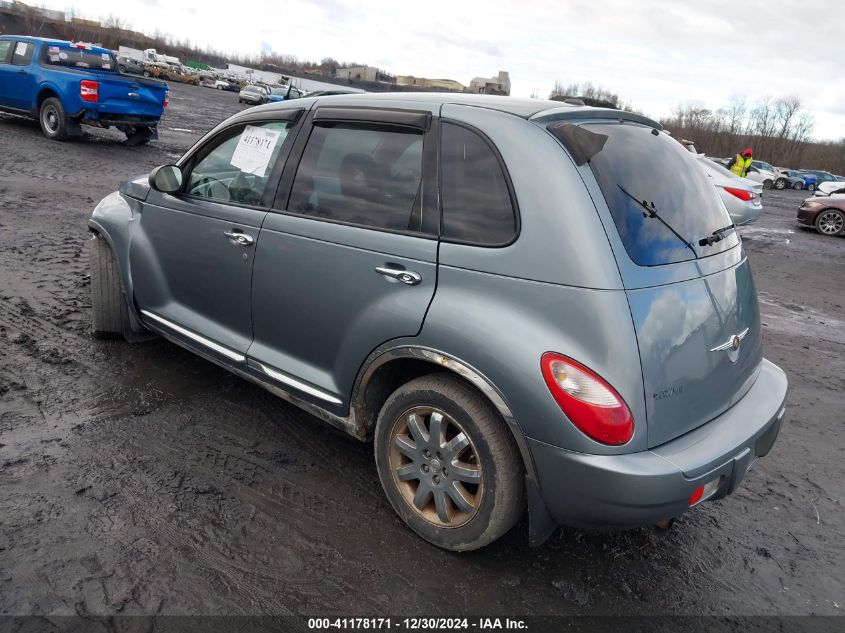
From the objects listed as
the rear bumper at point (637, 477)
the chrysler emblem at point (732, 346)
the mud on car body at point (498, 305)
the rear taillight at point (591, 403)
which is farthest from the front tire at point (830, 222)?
the rear taillight at point (591, 403)

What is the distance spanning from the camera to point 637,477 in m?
2.16

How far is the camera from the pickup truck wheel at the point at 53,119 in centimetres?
1292

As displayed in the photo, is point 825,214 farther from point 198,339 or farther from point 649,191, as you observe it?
point 198,339

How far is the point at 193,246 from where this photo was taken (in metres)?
3.57

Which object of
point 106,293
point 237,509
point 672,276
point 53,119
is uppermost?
point 672,276

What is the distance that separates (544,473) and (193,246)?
2.38 meters

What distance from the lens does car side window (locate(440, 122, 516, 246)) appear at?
247cm

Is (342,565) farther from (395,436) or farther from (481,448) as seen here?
(481,448)

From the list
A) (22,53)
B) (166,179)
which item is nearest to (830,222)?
(166,179)

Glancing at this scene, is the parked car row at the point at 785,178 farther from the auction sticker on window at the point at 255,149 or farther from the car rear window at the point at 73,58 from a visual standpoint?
the auction sticker on window at the point at 255,149

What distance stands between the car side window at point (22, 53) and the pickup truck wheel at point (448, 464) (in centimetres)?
1420

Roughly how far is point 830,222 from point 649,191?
1528 cm

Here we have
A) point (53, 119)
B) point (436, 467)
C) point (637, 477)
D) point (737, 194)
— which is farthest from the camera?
point (53, 119)

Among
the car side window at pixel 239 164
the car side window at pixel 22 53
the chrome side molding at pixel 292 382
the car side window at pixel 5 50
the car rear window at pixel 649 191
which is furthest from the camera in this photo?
the car side window at pixel 5 50
